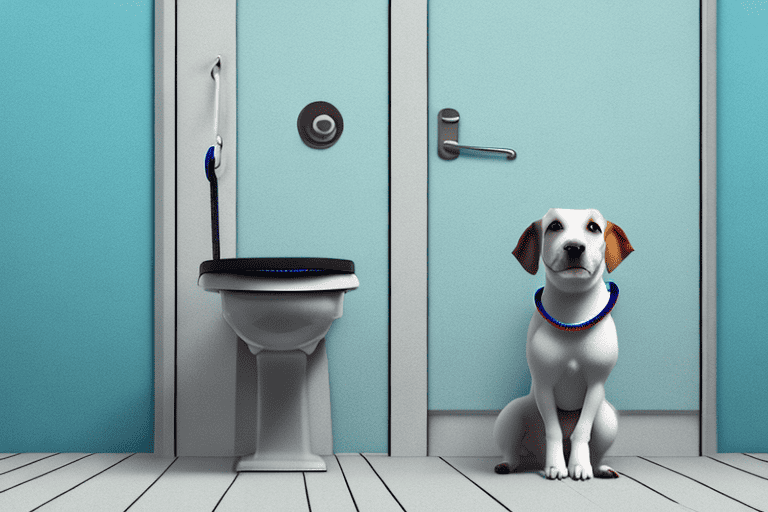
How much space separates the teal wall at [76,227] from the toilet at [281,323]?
39 centimetres

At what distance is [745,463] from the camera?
1504 mm

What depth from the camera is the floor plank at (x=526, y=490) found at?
1088 millimetres

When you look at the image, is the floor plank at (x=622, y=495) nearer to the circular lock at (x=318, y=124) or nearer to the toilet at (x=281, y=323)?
the toilet at (x=281, y=323)

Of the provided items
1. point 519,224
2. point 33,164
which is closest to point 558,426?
point 519,224

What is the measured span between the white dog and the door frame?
0.36m

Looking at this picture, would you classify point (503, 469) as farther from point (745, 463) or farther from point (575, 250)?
point (745, 463)

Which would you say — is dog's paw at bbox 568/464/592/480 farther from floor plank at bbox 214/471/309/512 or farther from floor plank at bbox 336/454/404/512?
floor plank at bbox 214/471/309/512

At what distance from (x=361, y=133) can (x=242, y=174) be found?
0.34m

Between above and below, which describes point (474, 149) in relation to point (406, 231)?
above

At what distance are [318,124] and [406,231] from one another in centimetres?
37

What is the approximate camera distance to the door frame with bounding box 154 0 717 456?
161 cm

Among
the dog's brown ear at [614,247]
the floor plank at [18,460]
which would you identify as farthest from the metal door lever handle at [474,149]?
the floor plank at [18,460]

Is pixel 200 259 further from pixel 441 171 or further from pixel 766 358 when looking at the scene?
pixel 766 358

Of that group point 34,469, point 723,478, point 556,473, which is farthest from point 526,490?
point 34,469
